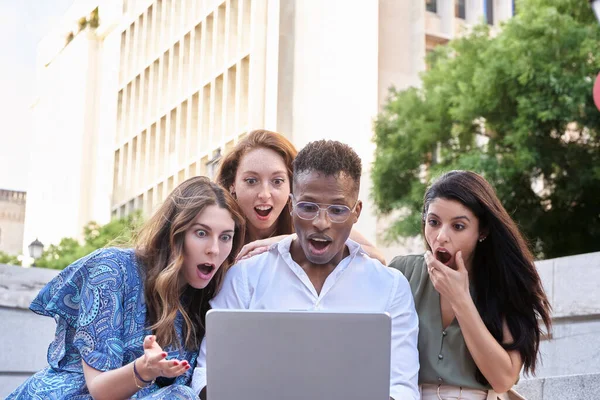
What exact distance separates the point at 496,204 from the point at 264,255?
1129 millimetres

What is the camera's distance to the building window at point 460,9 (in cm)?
3675

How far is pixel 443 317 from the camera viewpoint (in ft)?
14.5

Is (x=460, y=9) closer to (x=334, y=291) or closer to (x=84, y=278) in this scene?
(x=334, y=291)

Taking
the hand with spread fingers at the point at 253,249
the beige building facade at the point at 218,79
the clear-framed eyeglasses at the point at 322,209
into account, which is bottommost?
the hand with spread fingers at the point at 253,249

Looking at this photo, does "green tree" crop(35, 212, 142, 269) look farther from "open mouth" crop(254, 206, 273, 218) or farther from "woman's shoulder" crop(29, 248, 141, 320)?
"woman's shoulder" crop(29, 248, 141, 320)

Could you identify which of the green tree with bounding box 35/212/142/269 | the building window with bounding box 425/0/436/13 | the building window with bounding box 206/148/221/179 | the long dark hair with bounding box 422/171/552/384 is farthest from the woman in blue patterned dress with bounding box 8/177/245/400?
the building window with bounding box 425/0/436/13

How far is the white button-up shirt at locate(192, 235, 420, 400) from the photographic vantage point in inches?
159

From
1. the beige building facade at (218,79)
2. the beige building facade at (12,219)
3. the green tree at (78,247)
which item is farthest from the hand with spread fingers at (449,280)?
the beige building facade at (12,219)

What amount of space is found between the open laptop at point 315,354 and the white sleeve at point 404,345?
0.66 m

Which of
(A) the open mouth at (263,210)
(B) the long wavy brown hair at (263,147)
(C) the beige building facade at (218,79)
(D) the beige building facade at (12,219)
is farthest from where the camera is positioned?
(D) the beige building facade at (12,219)

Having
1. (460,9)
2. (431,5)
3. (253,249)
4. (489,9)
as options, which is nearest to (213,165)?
(253,249)

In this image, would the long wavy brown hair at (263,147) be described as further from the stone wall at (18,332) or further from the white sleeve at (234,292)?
the stone wall at (18,332)

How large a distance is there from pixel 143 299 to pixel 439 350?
1369 millimetres

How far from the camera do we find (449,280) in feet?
13.6
